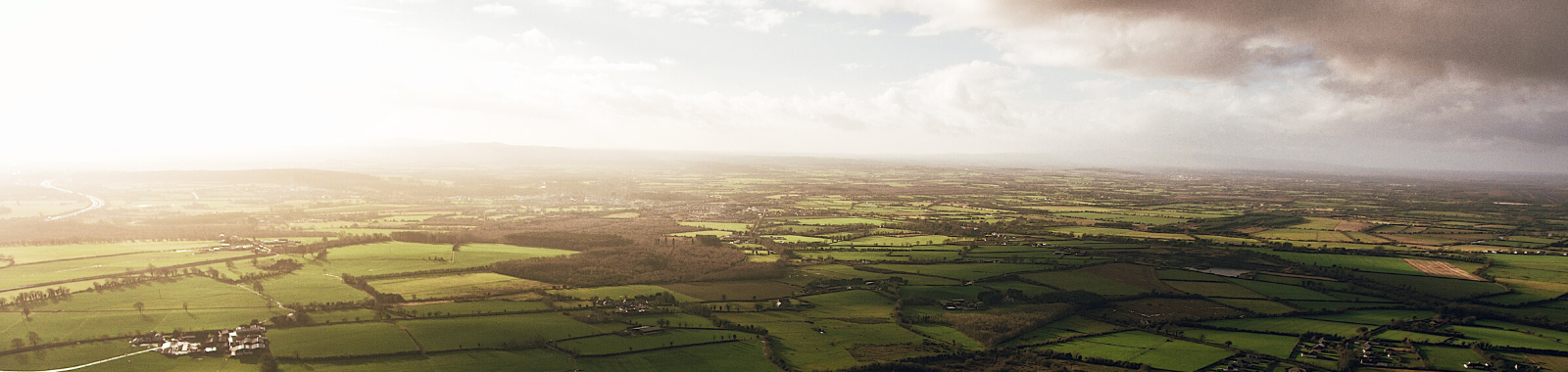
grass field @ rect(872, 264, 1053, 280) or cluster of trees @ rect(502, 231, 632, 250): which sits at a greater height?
cluster of trees @ rect(502, 231, 632, 250)

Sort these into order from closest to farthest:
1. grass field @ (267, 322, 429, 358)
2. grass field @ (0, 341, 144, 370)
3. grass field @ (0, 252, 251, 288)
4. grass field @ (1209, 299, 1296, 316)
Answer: grass field @ (0, 341, 144, 370)
grass field @ (267, 322, 429, 358)
grass field @ (1209, 299, 1296, 316)
grass field @ (0, 252, 251, 288)

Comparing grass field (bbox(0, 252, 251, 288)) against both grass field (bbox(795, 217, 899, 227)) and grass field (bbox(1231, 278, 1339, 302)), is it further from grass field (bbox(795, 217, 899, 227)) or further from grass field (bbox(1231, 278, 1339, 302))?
grass field (bbox(1231, 278, 1339, 302))

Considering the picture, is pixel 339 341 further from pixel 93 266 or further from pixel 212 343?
pixel 93 266

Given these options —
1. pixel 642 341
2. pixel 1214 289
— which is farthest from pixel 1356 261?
pixel 642 341

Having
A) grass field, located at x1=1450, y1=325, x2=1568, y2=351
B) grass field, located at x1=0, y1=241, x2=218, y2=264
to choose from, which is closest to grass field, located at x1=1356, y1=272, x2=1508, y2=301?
grass field, located at x1=1450, y1=325, x2=1568, y2=351

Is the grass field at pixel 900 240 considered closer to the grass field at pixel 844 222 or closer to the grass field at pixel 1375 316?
the grass field at pixel 844 222

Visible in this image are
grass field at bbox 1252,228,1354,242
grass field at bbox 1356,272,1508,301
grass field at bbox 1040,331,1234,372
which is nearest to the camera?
grass field at bbox 1040,331,1234,372
